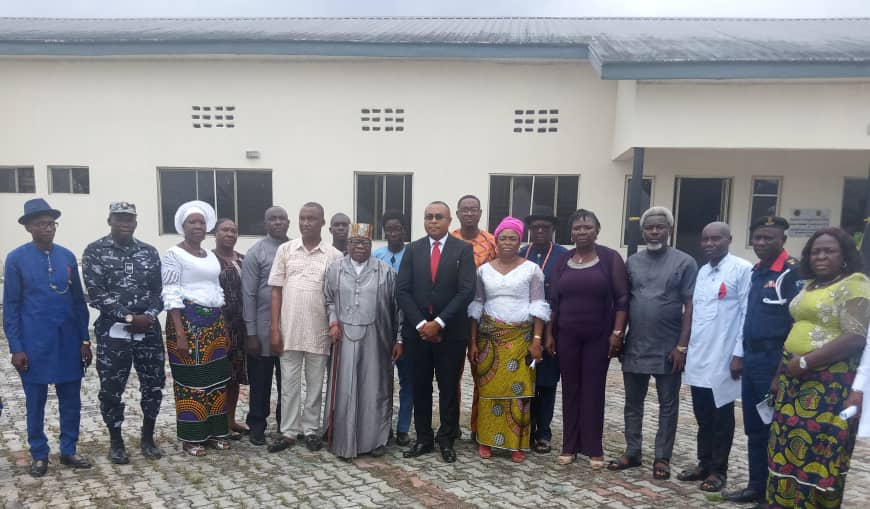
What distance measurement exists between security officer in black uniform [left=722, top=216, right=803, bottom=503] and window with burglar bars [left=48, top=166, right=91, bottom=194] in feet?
31.6

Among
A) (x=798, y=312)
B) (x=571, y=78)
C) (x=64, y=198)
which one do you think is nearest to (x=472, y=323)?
(x=798, y=312)

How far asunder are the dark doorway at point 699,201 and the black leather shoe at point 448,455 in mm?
6350

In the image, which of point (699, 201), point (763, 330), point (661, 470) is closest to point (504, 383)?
point (661, 470)

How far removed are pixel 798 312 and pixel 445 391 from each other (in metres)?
2.25

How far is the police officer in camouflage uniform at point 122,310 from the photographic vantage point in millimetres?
3533

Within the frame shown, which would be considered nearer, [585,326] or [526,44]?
[585,326]

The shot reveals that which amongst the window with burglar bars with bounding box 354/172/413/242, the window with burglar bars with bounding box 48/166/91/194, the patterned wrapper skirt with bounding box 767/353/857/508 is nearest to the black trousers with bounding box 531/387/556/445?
the patterned wrapper skirt with bounding box 767/353/857/508

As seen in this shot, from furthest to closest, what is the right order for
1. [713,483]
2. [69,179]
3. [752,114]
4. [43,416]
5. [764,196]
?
[69,179]
[764,196]
[752,114]
[43,416]
[713,483]

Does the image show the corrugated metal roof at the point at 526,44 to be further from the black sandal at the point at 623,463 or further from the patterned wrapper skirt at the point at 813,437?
the patterned wrapper skirt at the point at 813,437

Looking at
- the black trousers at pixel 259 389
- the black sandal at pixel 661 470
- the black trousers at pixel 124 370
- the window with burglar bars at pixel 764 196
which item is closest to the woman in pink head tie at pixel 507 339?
the black sandal at pixel 661 470

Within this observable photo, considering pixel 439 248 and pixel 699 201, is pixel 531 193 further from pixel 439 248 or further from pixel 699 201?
pixel 439 248

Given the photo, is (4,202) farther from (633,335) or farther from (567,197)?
(633,335)

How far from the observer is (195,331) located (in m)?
3.75

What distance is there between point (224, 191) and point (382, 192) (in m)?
2.63
